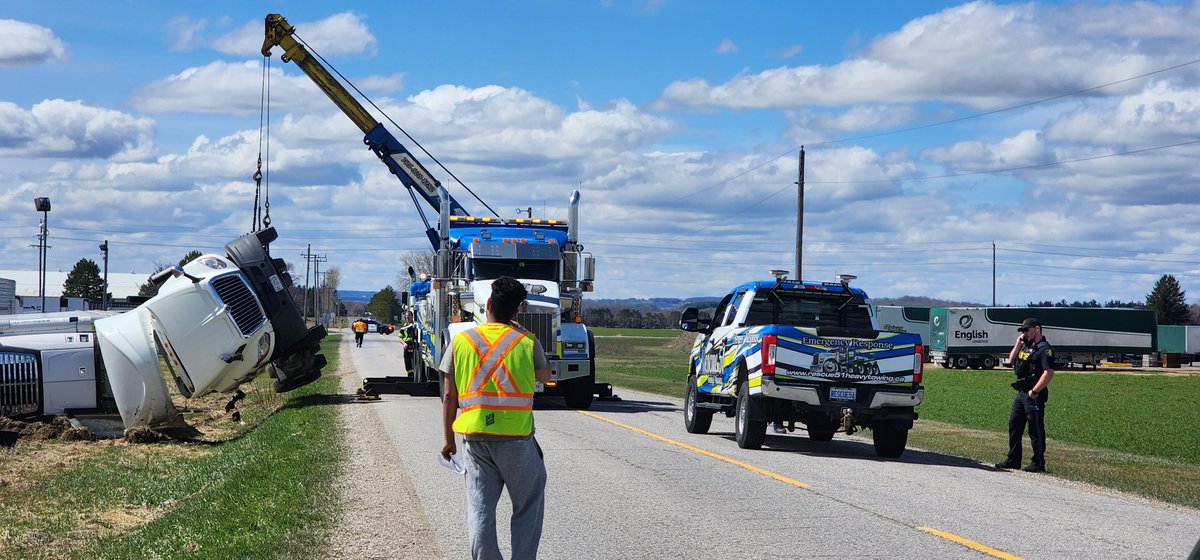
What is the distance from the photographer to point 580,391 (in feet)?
80.4

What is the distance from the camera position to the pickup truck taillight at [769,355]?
50.7 ft

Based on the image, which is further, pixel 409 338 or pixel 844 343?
pixel 409 338

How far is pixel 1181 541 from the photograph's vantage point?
9.55m

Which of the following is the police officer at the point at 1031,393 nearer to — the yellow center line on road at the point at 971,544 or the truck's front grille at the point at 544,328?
the yellow center line on road at the point at 971,544

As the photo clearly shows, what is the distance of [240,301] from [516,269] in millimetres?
6215

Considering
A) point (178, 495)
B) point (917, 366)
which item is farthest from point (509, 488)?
point (917, 366)

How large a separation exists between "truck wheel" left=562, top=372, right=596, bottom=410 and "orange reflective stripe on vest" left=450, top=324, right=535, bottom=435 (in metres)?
17.5

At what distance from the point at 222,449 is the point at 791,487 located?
33.8 ft

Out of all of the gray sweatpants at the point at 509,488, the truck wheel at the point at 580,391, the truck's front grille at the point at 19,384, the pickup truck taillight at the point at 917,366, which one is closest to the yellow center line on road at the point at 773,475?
the truck wheel at the point at 580,391

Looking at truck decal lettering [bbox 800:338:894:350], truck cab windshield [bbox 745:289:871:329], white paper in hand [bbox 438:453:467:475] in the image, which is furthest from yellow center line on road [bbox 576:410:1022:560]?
white paper in hand [bbox 438:453:467:475]

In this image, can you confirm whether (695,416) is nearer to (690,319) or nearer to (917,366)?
(690,319)

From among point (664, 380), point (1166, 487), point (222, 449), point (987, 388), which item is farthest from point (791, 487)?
point (987, 388)

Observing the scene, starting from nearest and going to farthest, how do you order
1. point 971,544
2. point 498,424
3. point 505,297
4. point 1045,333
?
point 498,424 → point 505,297 → point 971,544 → point 1045,333

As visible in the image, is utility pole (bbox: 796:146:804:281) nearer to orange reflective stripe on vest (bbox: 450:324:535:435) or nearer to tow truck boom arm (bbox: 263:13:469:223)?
tow truck boom arm (bbox: 263:13:469:223)
